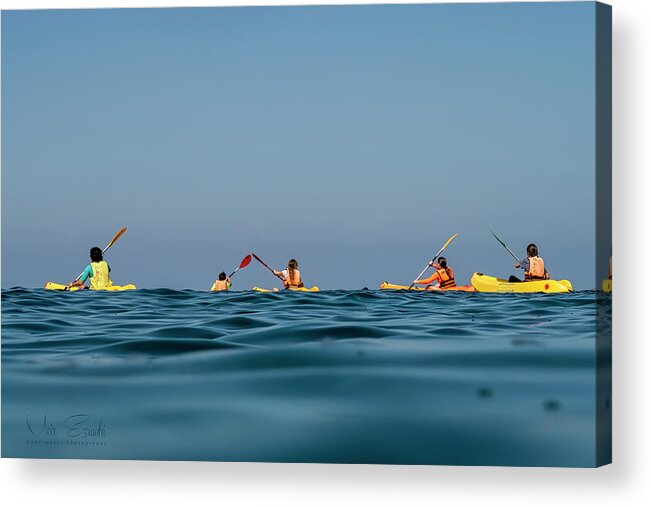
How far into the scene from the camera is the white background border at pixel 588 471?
7.36 m

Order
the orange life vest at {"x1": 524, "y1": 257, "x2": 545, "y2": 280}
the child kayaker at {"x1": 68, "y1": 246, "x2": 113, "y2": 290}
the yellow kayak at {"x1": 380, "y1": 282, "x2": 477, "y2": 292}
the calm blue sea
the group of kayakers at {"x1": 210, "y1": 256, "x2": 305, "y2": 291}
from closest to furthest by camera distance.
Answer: the calm blue sea
the orange life vest at {"x1": 524, "y1": 257, "x2": 545, "y2": 280}
the child kayaker at {"x1": 68, "y1": 246, "x2": 113, "y2": 290}
the group of kayakers at {"x1": 210, "y1": 256, "x2": 305, "y2": 291}
the yellow kayak at {"x1": 380, "y1": 282, "x2": 477, "y2": 292}

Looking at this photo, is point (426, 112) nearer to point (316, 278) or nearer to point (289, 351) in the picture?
point (316, 278)

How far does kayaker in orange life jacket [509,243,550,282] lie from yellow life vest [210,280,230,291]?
231cm

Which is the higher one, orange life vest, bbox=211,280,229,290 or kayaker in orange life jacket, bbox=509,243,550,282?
kayaker in orange life jacket, bbox=509,243,550,282

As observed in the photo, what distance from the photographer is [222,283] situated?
27.2 ft

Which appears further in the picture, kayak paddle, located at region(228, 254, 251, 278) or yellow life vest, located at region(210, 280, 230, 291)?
yellow life vest, located at region(210, 280, 230, 291)

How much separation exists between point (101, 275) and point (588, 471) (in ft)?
13.0

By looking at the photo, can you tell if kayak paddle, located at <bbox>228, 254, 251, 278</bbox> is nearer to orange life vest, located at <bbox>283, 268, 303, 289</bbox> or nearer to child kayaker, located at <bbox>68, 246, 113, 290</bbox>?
orange life vest, located at <bbox>283, 268, 303, 289</bbox>

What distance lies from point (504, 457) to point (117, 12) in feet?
14.7

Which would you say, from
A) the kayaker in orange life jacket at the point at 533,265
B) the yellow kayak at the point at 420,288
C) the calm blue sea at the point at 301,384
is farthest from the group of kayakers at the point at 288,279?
the kayaker in orange life jacket at the point at 533,265

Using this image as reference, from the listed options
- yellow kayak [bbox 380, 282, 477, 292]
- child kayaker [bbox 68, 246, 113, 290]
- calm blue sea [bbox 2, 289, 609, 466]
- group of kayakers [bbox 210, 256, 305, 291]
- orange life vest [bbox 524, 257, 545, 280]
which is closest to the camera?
calm blue sea [bbox 2, 289, 609, 466]

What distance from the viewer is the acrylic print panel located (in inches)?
291

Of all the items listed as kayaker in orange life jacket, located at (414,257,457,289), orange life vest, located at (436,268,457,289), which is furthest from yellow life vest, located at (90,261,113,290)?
orange life vest, located at (436,268,457,289)

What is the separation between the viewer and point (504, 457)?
→ 23.8 ft
